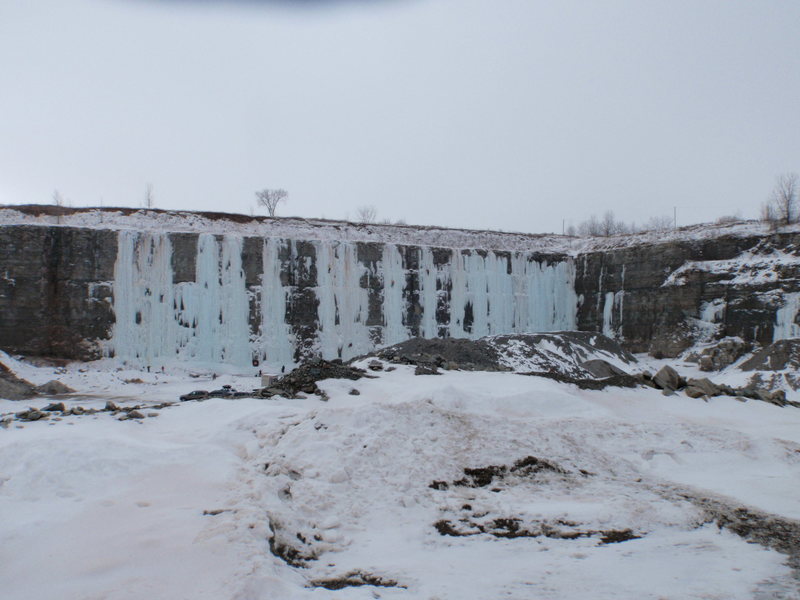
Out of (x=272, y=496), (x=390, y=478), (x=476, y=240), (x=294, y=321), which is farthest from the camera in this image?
(x=476, y=240)

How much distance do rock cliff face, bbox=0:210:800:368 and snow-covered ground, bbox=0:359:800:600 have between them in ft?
40.0

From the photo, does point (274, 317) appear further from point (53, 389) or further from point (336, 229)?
point (53, 389)

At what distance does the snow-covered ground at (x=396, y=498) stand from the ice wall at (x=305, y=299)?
39.6 ft

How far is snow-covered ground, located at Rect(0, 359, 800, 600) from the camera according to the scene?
12.2 feet

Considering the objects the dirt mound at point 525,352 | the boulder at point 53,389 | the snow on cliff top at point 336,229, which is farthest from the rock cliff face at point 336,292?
the dirt mound at point 525,352

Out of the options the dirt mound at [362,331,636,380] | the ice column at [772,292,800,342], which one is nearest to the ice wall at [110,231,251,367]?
the dirt mound at [362,331,636,380]

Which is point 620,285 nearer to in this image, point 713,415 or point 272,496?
point 713,415

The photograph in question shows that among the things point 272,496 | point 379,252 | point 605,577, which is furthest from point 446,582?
point 379,252

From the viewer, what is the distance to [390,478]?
5.82m

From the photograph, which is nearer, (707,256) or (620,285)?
(707,256)

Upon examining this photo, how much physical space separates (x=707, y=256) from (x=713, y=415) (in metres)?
14.7

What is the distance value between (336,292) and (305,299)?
118 cm

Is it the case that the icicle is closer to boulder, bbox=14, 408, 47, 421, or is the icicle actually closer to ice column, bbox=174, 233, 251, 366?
ice column, bbox=174, 233, 251, 366

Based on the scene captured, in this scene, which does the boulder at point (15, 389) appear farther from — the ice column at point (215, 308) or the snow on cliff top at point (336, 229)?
the snow on cliff top at point (336, 229)
